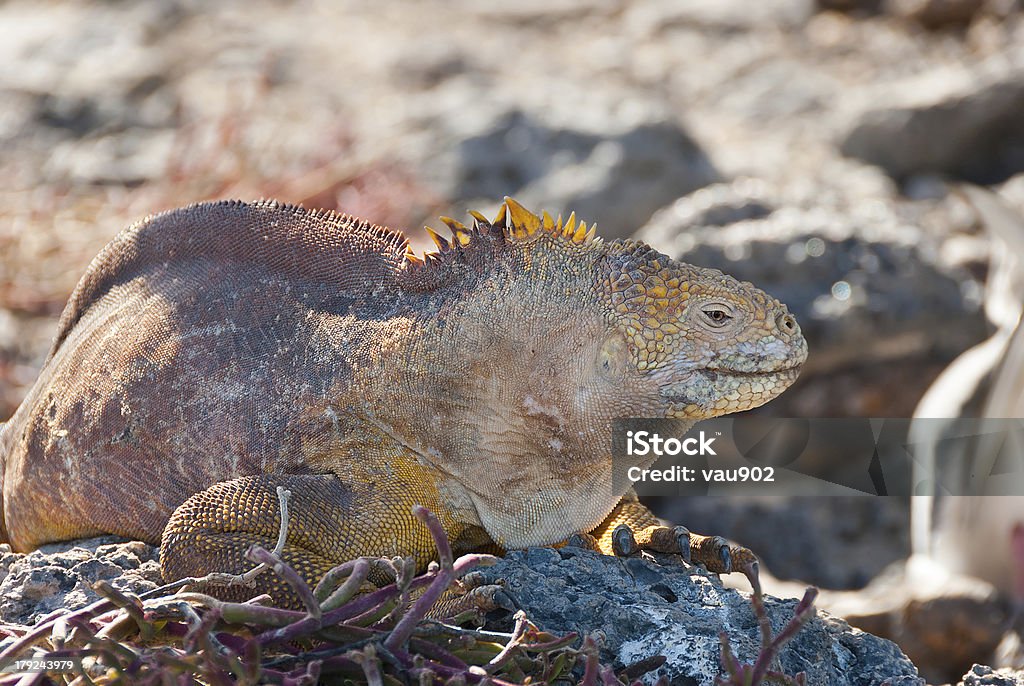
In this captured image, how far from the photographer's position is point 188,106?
1207 cm

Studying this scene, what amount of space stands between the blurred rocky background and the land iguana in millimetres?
1302

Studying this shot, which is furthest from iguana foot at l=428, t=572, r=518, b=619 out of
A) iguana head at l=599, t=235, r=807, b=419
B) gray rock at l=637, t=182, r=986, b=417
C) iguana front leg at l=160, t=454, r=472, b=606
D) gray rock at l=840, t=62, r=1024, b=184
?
gray rock at l=840, t=62, r=1024, b=184

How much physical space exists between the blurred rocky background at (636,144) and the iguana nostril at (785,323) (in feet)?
3.84

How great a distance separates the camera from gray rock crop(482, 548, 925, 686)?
348 cm

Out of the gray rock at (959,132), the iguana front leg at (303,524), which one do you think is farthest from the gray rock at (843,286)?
the iguana front leg at (303,524)

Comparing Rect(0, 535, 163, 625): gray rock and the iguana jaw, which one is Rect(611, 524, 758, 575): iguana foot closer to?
the iguana jaw

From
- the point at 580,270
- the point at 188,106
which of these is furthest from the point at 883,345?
the point at 188,106

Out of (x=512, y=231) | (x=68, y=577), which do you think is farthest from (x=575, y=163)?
(x=68, y=577)

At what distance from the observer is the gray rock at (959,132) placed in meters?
10.4

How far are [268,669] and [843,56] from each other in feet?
36.9

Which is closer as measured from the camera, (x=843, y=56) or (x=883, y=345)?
(x=883, y=345)

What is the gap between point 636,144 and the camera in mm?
9438

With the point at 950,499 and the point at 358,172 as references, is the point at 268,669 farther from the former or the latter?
the point at 358,172

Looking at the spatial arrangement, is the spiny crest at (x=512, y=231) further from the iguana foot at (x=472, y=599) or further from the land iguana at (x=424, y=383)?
the iguana foot at (x=472, y=599)
